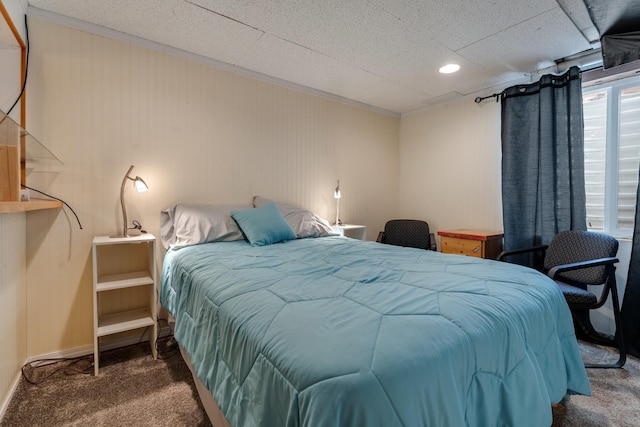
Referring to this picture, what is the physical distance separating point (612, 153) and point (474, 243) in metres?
1.31

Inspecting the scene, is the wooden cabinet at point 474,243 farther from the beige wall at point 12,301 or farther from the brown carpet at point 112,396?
the beige wall at point 12,301

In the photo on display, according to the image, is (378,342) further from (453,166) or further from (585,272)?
(453,166)

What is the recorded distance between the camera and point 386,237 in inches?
144

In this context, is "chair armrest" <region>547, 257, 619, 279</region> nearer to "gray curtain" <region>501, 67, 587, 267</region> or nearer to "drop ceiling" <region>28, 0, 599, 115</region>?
"gray curtain" <region>501, 67, 587, 267</region>

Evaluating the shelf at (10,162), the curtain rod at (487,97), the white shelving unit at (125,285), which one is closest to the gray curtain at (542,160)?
the curtain rod at (487,97)

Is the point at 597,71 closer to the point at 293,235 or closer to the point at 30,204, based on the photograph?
the point at 293,235

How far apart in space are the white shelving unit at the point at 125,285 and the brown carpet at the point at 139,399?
0.54 ft

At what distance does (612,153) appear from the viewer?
8.29 feet

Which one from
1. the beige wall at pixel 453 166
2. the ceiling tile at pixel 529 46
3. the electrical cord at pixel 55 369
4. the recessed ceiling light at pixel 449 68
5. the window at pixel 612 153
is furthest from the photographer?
the beige wall at pixel 453 166

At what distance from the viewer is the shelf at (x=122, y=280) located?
1956mm

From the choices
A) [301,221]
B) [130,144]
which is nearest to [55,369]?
[130,144]

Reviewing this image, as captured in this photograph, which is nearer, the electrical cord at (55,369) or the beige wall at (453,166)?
the electrical cord at (55,369)

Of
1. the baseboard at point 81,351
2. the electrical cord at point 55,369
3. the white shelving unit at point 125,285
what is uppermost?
the white shelving unit at point 125,285

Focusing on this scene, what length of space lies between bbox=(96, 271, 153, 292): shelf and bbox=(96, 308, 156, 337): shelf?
9.2 inches
